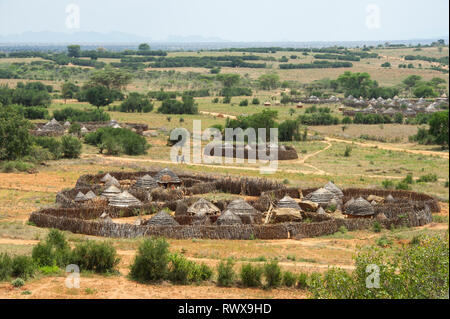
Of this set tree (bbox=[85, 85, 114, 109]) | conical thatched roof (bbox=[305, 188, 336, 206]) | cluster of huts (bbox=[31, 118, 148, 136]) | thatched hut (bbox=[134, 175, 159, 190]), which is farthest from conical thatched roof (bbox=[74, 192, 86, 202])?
tree (bbox=[85, 85, 114, 109])

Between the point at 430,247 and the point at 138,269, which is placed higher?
the point at 430,247

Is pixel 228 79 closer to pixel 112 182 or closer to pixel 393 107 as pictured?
pixel 393 107

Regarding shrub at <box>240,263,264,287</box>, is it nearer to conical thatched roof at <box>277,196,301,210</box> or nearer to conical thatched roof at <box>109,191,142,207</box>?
conical thatched roof at <box>277,196,301,210</box>

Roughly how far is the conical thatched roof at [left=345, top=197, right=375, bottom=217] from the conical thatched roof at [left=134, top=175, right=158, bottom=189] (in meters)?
8.72

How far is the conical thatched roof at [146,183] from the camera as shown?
27.8 metres

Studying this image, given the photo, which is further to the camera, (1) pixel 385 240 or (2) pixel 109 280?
(1) pixel 385 240

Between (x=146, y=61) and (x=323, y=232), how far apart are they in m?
137

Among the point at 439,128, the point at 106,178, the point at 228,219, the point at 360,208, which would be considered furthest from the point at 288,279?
the point at 439,128

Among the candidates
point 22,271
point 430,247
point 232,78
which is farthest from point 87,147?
point 232,78

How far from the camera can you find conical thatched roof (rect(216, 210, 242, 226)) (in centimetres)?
2135

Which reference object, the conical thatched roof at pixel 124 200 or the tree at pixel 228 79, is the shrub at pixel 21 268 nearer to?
the conical thatched roof at pixel 124 200

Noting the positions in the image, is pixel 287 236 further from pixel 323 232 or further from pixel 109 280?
pixel 109 280

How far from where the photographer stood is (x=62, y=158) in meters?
39.2

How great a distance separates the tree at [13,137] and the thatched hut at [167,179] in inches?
442
